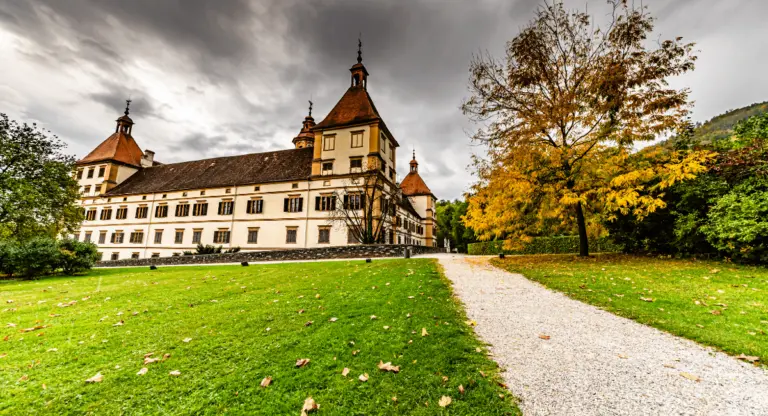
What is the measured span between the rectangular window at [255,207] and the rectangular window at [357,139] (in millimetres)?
11770

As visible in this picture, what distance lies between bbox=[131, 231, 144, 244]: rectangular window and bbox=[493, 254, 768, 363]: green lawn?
42.9 metres

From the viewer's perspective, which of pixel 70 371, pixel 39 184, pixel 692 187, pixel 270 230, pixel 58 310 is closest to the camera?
pixel 70 371

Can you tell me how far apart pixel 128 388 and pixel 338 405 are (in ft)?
8.67

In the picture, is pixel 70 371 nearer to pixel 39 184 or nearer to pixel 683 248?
pixel 683 248

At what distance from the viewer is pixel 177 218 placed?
3581 centimetres

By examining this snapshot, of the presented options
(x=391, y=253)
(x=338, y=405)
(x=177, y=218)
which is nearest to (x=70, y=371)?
(x=338, y=405)

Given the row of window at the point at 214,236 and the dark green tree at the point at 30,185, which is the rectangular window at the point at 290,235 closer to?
the row of window at the point at 214,236

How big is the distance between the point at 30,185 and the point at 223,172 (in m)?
17.6

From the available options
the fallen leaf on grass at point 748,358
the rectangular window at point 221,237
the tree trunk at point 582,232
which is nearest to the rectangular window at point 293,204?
the rectangular window at point 221,237

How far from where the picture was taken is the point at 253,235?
31.9 m

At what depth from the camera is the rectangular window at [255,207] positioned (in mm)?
32281

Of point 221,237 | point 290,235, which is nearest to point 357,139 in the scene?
point 290,235

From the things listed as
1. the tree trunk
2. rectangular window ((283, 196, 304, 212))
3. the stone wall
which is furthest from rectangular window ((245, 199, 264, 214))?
the tree trunk

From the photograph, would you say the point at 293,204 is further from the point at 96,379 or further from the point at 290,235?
the point at 96,379
